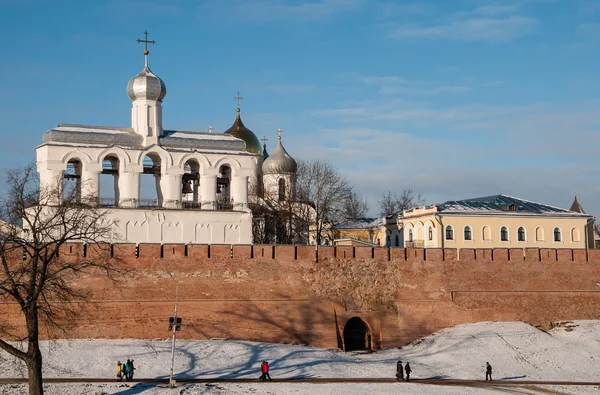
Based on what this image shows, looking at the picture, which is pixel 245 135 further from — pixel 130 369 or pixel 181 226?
pixel 130 369

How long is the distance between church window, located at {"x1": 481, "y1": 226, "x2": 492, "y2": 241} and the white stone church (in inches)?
435

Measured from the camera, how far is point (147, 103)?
38.7 meters

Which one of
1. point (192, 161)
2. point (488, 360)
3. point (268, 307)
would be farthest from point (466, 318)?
point (192, 161)

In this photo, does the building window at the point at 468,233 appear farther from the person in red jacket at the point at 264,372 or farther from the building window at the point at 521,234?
the person in red jacket at the point at 264,372

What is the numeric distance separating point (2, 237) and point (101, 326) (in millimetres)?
6753

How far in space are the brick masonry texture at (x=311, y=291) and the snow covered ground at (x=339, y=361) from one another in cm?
77

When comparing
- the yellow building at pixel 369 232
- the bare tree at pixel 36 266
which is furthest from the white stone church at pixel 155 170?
the yellow building at pixel 369 232

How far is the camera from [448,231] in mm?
42375

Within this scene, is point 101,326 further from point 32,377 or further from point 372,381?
point 372,381

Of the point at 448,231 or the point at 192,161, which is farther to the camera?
the point at 448,231

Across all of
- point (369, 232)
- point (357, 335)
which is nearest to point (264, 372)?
point (357, 335)

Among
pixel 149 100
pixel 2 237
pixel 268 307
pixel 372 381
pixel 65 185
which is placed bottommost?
pixel 372 381

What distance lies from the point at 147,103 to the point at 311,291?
11360 millimetres

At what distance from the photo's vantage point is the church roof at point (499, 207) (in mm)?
43016
